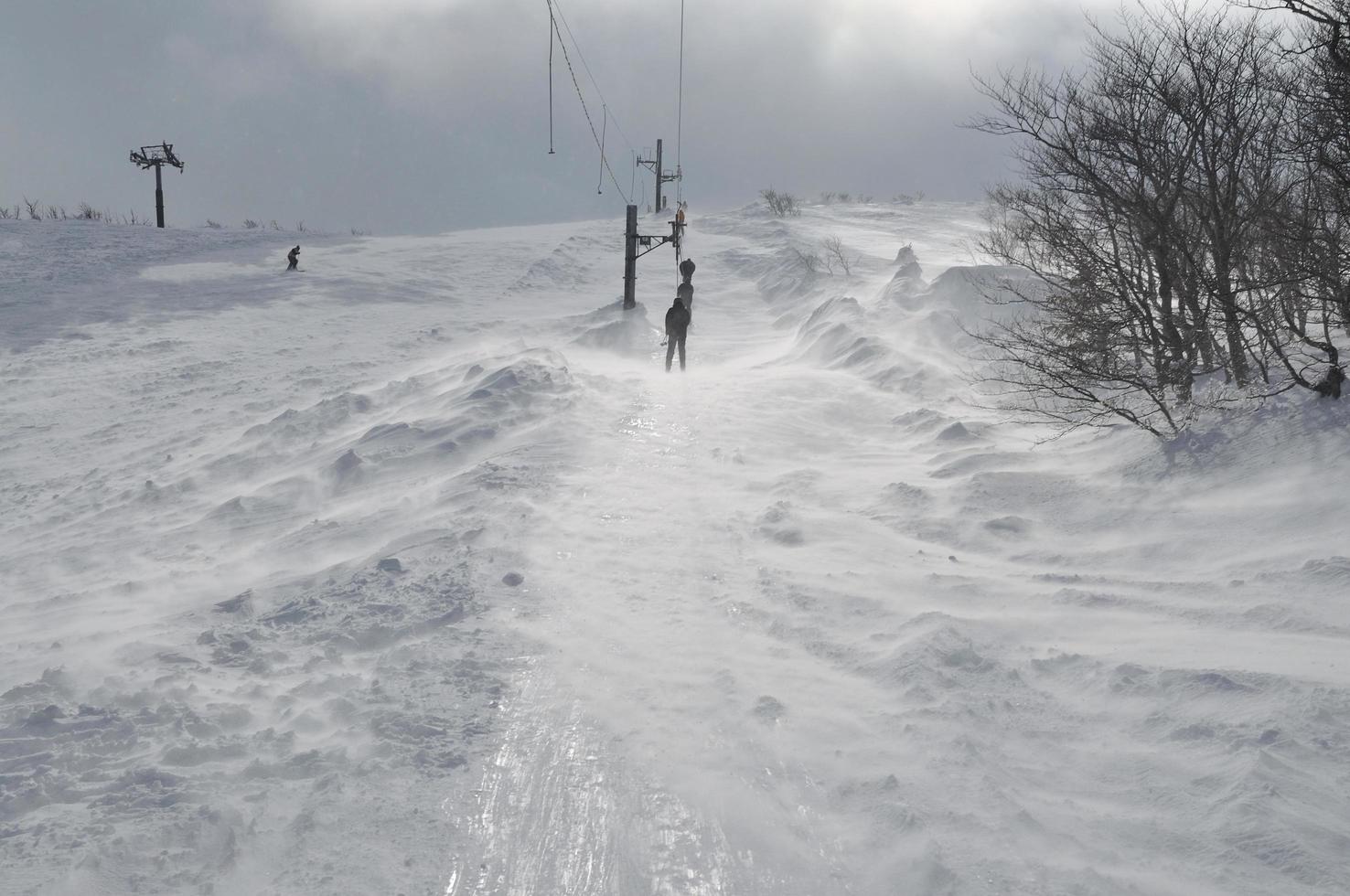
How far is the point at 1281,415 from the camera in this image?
7059 millimetres

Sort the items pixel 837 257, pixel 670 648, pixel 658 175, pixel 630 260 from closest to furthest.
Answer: pixel 670 648 < pixel 630 260 < pixel 837 257 < pixel 658 175

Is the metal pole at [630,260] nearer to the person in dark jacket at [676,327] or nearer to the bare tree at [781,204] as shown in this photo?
the person in dark jacket at [676,327]

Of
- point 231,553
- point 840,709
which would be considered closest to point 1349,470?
point 840,709

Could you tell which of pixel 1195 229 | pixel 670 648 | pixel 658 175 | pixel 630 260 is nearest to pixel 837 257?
pixel 630 260

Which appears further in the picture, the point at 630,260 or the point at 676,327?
the point at 630,260

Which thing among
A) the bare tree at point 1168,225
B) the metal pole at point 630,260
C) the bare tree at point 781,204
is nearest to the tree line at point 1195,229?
the bare tree at point 1168,225

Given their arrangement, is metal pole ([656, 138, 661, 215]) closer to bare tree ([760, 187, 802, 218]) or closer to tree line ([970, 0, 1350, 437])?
bare tree ([760, 187, 802, 218])

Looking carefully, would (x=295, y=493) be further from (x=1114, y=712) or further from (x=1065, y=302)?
(x=1065, y=302)

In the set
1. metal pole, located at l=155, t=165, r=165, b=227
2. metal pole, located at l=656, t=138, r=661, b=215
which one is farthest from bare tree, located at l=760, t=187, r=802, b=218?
metal pole, located at l=155, t=165, r=165, b=227

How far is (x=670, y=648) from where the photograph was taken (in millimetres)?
4785

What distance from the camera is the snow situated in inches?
125

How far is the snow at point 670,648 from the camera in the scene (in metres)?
3.19

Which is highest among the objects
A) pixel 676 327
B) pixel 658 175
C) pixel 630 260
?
pixel 658 175

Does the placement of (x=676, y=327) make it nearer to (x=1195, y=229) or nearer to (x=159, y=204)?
(x=1195, y=229)
